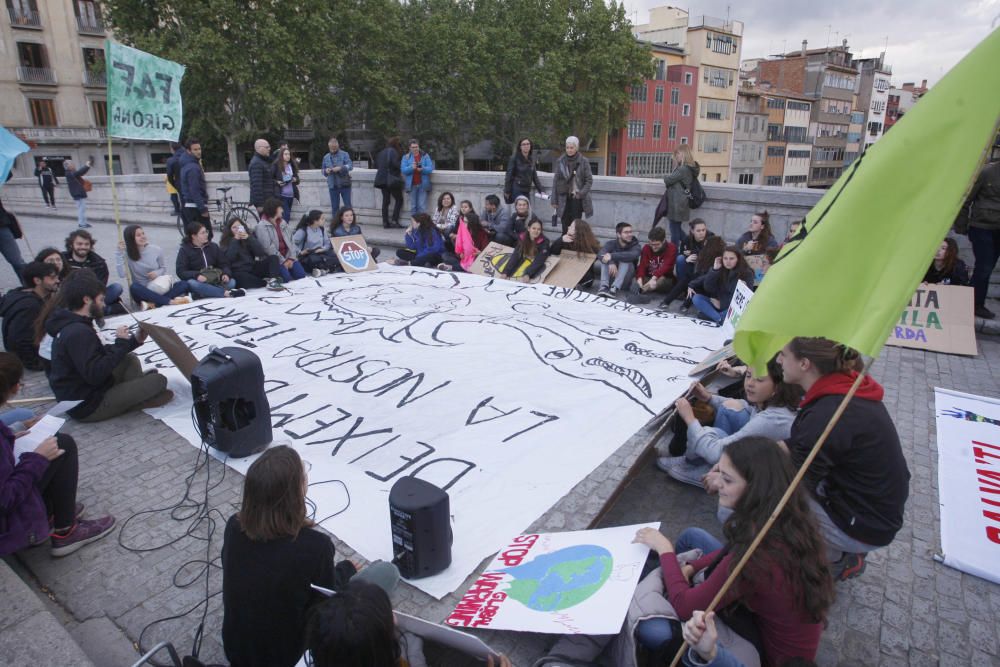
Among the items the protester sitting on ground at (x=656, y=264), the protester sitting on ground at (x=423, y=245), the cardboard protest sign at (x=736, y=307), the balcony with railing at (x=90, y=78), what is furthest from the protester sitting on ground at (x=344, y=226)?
the balcony with railing at (x=90, y=78)

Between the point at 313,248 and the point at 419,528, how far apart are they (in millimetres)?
8436

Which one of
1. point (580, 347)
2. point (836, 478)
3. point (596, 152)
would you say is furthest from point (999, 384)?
point (596, 152)

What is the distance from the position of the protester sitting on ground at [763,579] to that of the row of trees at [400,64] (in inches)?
1392

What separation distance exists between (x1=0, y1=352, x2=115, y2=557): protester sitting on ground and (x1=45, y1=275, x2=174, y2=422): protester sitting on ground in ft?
4.24

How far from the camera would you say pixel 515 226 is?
35.6ft

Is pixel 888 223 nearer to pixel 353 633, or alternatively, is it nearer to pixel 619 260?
pixel 353 633

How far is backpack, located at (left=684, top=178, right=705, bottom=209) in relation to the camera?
33.2ft

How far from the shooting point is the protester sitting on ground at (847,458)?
115 inches

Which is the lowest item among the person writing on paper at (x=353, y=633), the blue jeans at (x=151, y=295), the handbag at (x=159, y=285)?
the blue jeans at (x=151, y=295)

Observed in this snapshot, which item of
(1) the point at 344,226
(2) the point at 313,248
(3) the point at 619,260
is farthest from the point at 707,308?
(2) the point at 313,248

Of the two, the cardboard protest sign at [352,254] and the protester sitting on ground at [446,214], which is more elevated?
the protester sitting on ground at [446,214]

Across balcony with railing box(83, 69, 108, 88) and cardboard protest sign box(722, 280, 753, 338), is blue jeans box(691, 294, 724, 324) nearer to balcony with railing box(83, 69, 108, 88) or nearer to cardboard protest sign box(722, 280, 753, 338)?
cardboard protest sign box(722, 280, 753, 338)

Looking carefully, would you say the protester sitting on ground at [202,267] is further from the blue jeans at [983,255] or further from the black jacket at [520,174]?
the blue jeans at [983,255]

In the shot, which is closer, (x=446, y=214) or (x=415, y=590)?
(x=415, y=590)
